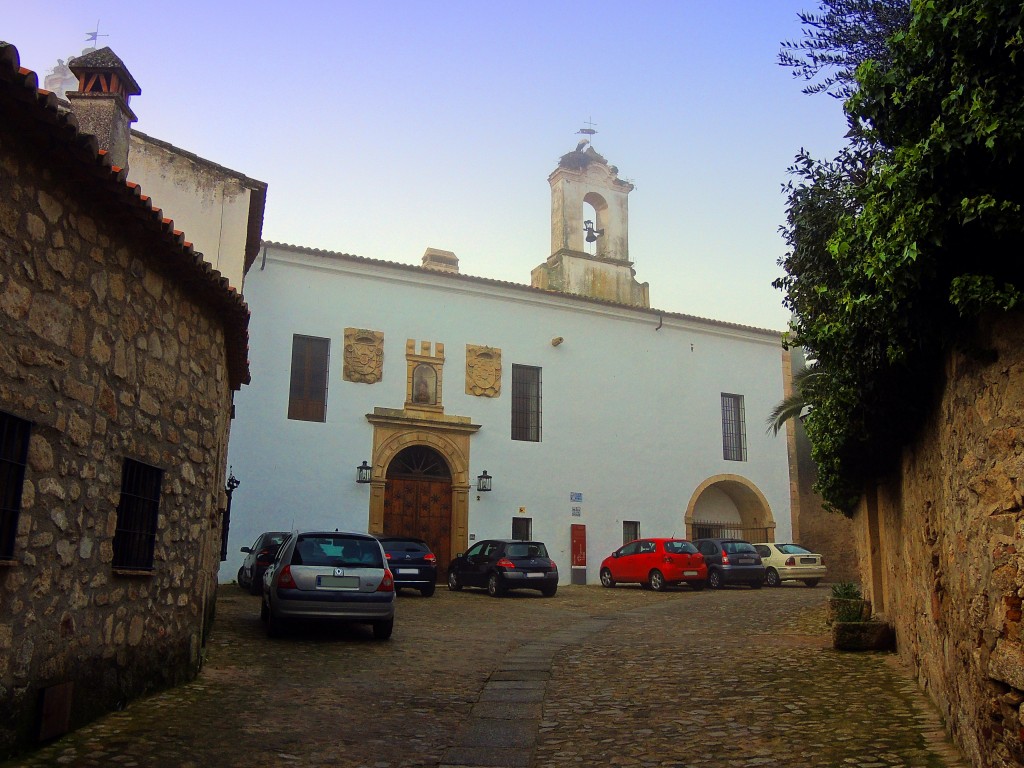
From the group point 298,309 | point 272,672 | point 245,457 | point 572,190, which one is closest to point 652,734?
point 272,672

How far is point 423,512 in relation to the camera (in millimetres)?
23125

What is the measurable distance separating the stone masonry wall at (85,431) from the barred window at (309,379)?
14.6m

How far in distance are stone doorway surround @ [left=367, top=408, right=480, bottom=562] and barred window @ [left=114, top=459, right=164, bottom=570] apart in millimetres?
15423

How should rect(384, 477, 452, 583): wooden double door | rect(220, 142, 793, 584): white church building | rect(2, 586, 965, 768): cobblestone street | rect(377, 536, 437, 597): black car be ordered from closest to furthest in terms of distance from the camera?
rect(2, 586, 965, 768): cobblestone street
rect(377, 536, 437, 597): black car
rect(220, 142, 793, 584): white church building
rect(384, 477, 452, 583): wooden double door

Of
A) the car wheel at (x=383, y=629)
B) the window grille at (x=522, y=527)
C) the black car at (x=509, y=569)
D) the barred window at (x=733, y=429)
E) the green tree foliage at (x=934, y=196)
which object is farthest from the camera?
the barred window at (x=733, y=429)

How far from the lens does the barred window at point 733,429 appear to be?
2811cm

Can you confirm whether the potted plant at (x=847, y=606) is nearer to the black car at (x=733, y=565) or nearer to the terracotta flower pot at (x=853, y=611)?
the terracotta flower pot at (x=853, y=611)

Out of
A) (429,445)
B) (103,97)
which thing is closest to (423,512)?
(429,445)

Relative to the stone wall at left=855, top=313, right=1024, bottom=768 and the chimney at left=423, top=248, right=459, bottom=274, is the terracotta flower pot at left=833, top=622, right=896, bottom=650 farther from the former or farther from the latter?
the chimney at left=423, top=248, right=459, bottom=274

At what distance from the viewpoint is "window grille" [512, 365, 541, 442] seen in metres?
25.0

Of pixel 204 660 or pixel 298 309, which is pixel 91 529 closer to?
pixel 204 660

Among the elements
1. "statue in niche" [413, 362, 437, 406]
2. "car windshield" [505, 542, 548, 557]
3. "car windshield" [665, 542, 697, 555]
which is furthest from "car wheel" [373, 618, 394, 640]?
"statue in niche" [413, 362, 437, 406]

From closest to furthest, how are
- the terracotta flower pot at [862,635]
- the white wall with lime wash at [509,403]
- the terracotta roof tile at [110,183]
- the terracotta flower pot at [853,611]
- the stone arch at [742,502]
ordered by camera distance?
the terracotta roof tile at [110,183], the terracotta flower pot at [862,635], the terracotta flower pot at [853,611], the white wall with lime wash at [509,403], the stone arch at [742,502]

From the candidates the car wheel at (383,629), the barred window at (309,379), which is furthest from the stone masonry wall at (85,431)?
the barred window at (309,379)
